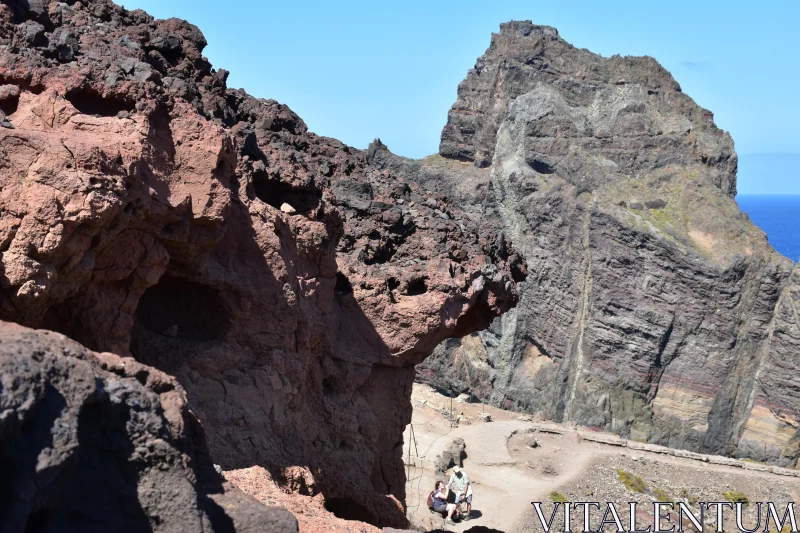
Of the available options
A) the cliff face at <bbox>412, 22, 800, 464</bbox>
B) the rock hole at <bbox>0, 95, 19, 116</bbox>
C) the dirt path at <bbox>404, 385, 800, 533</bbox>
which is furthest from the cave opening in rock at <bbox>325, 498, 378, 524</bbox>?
the cliff face at <bbox>412, 22, 800, 464</bbox>

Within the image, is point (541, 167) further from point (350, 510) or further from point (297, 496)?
point (297, 496)

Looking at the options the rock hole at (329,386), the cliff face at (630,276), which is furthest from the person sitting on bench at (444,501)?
the cliff face at (630,276)

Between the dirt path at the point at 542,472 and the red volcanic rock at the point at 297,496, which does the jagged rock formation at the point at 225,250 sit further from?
the dirt path at the point at 542,472

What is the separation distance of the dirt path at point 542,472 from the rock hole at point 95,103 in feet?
36.2

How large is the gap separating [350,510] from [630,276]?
32208mm

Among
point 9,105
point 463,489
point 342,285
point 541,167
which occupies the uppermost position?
point 541,167

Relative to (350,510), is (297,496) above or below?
above

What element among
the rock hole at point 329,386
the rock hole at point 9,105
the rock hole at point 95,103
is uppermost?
the rock hole at point 95,103

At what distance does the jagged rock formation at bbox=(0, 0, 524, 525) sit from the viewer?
5754mm

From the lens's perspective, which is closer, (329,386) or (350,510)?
(350,510)

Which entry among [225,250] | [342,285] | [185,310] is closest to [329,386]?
[342,285]

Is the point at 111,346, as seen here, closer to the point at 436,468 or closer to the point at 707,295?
the point at 436,468

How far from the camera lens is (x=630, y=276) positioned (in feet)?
129

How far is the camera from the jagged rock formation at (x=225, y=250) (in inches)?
227
